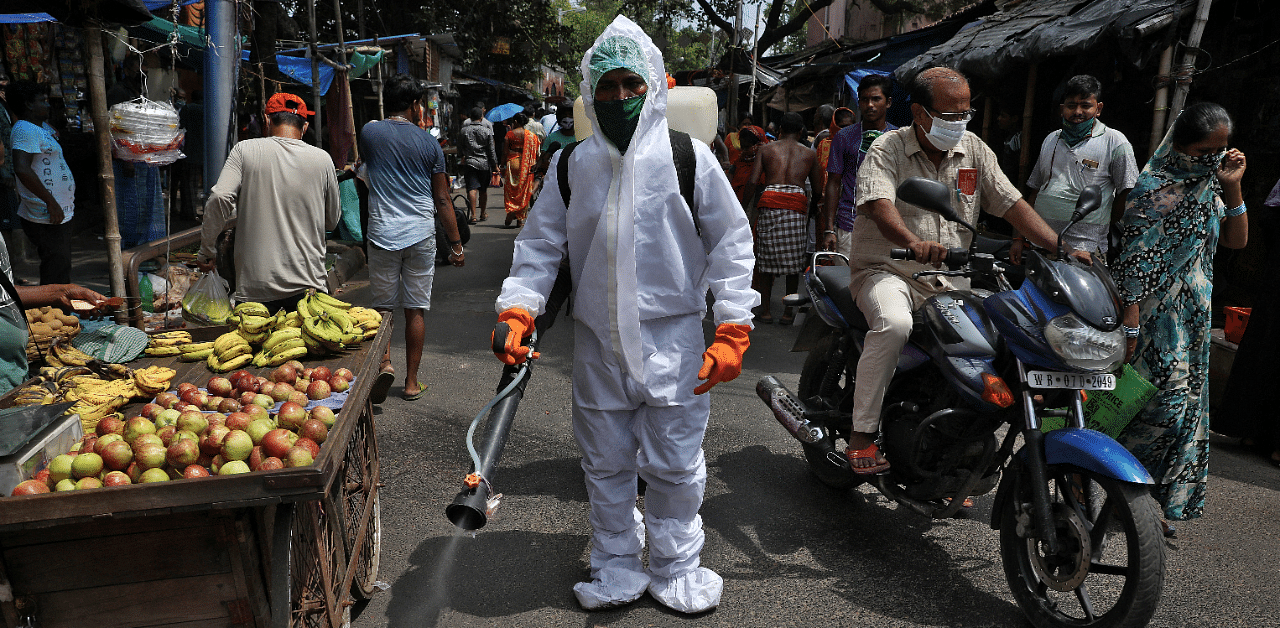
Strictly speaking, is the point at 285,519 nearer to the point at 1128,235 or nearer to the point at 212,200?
the point at 212,200

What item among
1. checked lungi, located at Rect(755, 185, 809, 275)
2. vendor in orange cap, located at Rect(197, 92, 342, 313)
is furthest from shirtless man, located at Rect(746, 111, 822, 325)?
vendor in orange cap, located at Rect(197, 92, 342, 313)

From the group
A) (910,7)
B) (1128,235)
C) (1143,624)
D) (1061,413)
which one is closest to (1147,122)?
(1128,235)

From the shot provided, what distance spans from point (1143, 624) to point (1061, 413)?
81 cm

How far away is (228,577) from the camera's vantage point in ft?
7.09

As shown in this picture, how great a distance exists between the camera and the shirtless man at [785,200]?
7.49 metres

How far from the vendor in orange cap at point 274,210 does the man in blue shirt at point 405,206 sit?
0.59 m

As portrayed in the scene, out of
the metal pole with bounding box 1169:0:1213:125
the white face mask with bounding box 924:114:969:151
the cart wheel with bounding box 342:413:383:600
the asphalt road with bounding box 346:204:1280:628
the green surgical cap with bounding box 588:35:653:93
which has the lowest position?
the asphalt road with bounding box 346:204:1280:628

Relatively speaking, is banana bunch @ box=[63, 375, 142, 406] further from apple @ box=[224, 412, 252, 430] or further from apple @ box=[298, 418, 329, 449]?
apple @ box=[298, 418, 329, 449]

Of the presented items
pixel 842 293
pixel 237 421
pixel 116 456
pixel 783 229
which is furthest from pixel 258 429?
pixel 783 229

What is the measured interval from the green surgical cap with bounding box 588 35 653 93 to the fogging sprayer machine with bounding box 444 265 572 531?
826 mm

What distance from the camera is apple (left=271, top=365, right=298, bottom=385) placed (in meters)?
3.30

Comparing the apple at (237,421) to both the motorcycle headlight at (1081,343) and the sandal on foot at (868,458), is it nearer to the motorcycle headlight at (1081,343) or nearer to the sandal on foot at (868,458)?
the sandal on foot at (868,458)

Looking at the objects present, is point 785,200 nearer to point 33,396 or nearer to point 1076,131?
point 1076,131

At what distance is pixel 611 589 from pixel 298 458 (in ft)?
4.20
